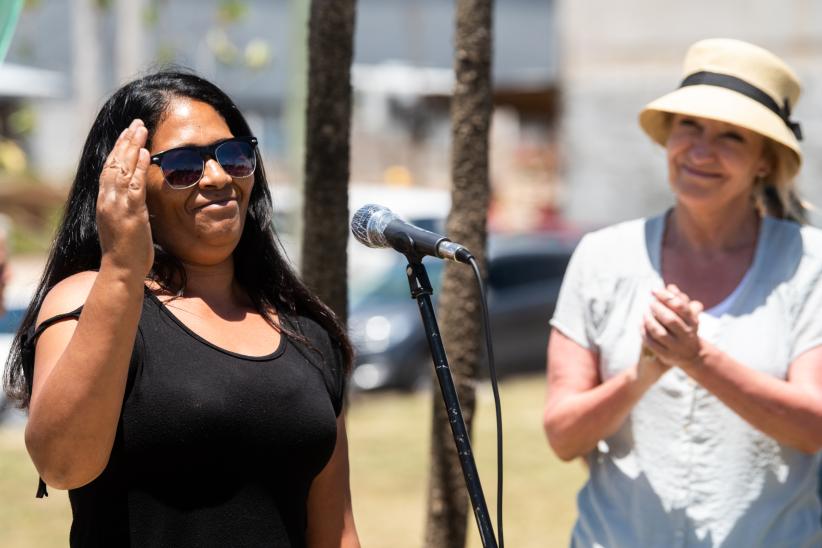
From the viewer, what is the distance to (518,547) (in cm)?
637

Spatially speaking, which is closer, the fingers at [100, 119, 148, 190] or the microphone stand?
the fingers at [100, 119, 148, 190]

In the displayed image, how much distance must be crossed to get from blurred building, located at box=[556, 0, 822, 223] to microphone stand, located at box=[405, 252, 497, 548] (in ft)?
40.6

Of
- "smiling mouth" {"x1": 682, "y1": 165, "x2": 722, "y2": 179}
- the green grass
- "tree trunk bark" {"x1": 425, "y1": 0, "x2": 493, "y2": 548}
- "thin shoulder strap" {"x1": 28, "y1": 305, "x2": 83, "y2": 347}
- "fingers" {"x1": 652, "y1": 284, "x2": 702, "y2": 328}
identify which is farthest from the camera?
the green grass

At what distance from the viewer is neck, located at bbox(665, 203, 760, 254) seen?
2783 mm

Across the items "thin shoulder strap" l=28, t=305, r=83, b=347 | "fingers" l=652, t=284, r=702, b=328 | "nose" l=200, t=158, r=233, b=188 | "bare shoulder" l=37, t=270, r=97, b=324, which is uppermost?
"nose" l=200, t=158, r=233, b=188

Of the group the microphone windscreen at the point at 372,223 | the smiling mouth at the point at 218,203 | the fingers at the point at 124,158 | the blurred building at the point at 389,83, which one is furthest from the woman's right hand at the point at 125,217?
the blurred building at the point at 389,83

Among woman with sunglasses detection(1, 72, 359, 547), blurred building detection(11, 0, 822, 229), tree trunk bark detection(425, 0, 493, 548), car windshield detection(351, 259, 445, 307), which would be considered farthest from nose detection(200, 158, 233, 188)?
car windshield detection(351, 259, 445, 307)

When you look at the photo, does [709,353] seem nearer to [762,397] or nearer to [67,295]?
[762,397]

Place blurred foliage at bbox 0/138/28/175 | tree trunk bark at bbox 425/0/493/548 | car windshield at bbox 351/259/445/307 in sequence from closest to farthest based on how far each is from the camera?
1. tree trunk bark at bbox 425/0/493/548
2. car windshield at bbox 351/259/445/307
3. blurred foliage at bbox 0/138/28/175

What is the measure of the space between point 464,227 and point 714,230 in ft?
2.99

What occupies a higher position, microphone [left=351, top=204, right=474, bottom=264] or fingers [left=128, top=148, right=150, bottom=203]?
fingers [left=128, top=148, right=150, bottom=203]

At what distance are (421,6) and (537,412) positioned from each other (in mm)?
18746

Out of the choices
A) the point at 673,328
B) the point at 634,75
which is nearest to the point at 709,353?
the point at 673,328

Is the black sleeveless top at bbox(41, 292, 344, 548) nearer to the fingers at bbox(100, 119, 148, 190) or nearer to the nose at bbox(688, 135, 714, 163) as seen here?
the fingers at bbox(100, 119, 148, 190)
